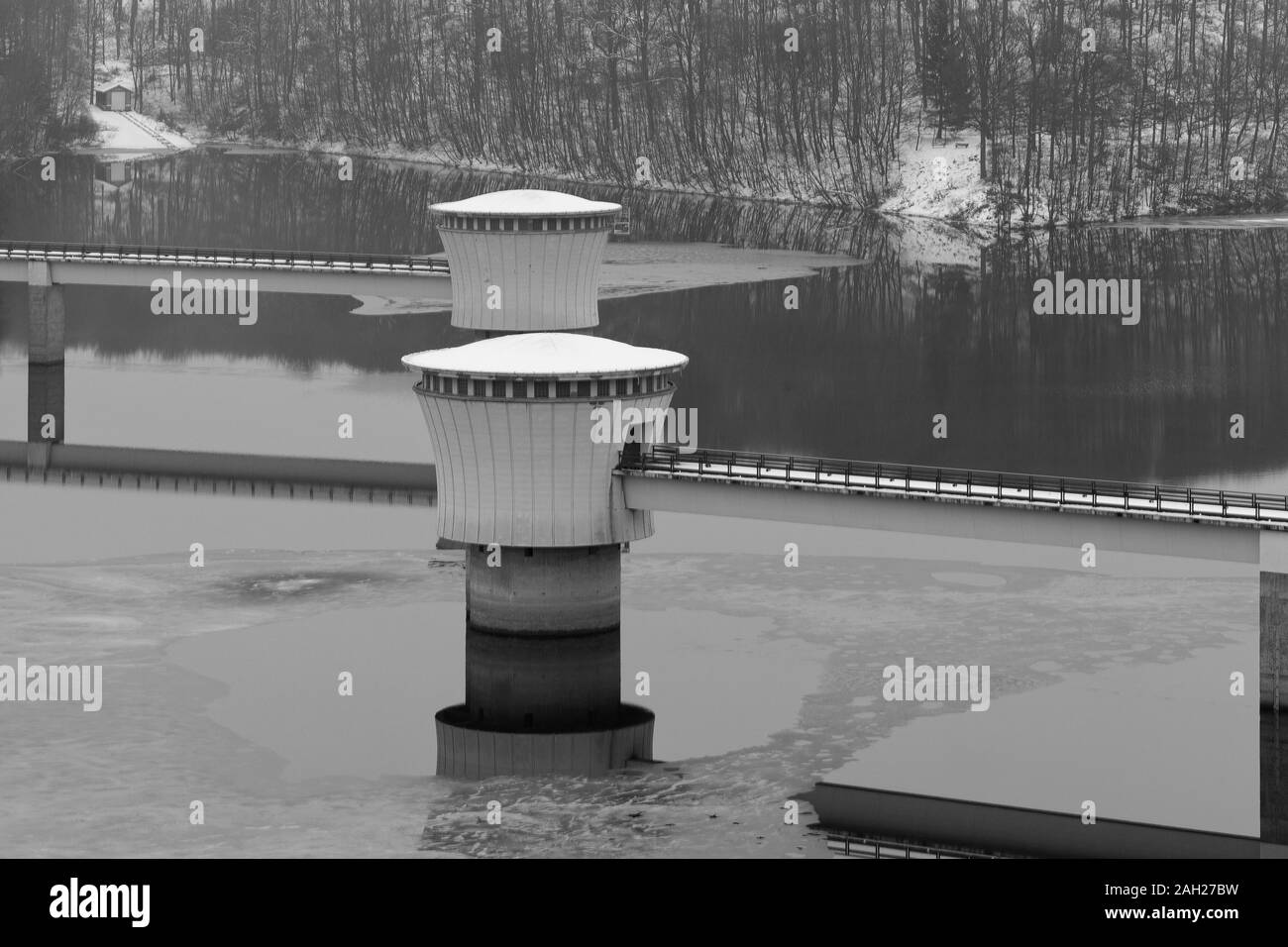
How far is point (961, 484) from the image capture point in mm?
74312

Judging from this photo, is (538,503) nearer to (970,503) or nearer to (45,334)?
(970,503)

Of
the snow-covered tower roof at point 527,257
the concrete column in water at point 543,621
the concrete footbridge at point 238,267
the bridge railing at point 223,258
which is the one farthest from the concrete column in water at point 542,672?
the bridge railing at point 223,258

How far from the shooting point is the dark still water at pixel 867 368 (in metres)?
118

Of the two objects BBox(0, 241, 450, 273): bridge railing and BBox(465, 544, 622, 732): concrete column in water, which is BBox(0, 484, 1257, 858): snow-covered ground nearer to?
BBox(465, 544, 622, 732): concrete column in water

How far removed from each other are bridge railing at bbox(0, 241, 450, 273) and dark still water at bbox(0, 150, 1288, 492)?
661 cm

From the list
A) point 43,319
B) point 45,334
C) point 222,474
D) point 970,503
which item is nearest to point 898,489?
point 970,503

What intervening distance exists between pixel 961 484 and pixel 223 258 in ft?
230

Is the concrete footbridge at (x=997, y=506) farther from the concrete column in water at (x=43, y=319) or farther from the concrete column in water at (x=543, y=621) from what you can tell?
the concrete column in water at (x=43, y=319)

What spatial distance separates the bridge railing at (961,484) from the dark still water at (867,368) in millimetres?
34327

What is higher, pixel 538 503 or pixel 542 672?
pixel 538 503

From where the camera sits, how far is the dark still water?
118m

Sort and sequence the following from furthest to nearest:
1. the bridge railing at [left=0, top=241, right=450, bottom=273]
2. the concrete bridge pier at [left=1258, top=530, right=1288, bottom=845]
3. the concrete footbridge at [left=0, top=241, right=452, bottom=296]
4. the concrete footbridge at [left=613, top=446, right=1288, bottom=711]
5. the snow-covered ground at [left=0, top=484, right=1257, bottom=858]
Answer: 1. the bridge railing at [left=0, top=241, right=450, bottom=273]
2. the concrete footbridge at [left=0, top=241, right=452, bottom=296]
3. the concrete footbridge at [left=613, top=446, right=1288, bottom=711]
4. the concrete bridge pier at [left=1258, top=530, right=1288, bottom=845]
5. the snow-covered ground at [left=0, top=484, right=1257, bottom=858]

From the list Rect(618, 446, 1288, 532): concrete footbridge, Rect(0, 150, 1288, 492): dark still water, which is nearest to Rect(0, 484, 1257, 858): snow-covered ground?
Rect(618, 446, 1288, 532): concrete footbridge

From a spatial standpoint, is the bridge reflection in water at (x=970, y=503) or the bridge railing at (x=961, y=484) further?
the bridge railing at (x=961, y=484)
